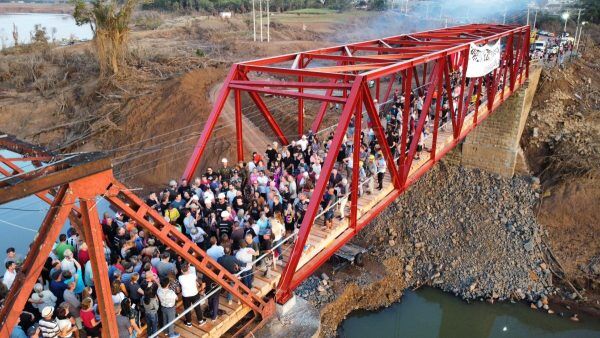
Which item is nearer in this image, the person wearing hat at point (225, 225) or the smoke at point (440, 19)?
the person wearing hat at point (225, 225)

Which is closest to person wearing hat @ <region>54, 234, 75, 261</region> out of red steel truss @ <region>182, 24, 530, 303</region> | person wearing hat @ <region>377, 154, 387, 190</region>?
red steel truss @ <region>182, 24, 530, 303</region>

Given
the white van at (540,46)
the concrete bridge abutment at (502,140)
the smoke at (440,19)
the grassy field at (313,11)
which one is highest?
the grassy field at (313,11)

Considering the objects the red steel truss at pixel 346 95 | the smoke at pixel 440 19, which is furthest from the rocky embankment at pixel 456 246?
the smoke at pixel 440 19

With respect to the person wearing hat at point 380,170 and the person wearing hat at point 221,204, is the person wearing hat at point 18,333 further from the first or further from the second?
the person wearing hat at point 380,170

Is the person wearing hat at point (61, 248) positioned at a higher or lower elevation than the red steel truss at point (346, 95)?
lower

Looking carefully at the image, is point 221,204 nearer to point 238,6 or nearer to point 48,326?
point 48,326

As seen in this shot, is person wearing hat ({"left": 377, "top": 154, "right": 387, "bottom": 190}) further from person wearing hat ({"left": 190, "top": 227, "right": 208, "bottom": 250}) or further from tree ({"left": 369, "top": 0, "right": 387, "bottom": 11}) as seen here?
tree ({"left": 369, "top": 0, "right": 387, "bottom": 11})

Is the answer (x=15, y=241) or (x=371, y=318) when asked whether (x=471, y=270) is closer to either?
(x=371, y=318)
